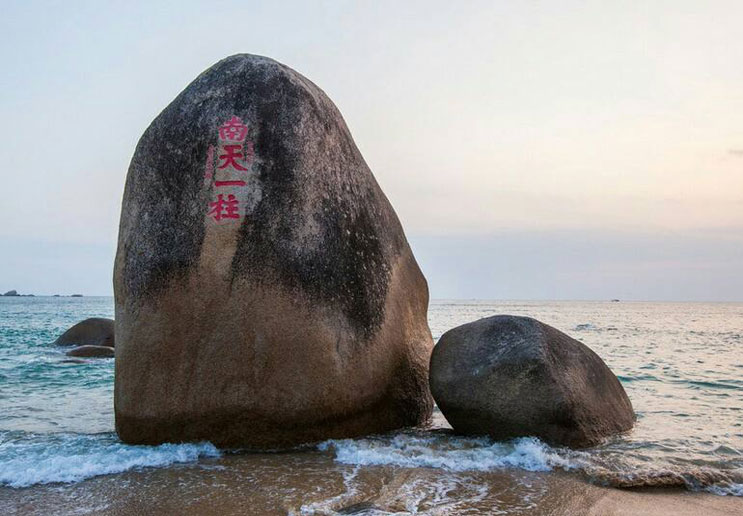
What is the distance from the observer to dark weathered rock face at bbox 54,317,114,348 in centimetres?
1791

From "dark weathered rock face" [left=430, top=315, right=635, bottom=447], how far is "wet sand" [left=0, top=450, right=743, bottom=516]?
2.93 feet

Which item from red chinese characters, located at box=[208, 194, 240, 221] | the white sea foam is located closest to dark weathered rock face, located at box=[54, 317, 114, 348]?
red chinese characters, located at box=[208, 194, 240, 221]

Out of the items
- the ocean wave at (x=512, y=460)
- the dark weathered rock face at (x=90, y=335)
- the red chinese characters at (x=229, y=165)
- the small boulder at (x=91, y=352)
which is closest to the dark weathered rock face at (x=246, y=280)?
the red chinese characters at (x=229, y=165)

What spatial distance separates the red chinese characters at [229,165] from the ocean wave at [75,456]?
2203mm

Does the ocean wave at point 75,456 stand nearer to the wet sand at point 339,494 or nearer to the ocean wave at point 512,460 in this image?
the wet sand at point 339,494

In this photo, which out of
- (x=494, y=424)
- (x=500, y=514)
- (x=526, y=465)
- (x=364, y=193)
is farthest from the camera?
(x=364, y=193)

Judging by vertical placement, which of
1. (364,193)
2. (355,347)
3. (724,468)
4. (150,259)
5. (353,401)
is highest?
(364,193)

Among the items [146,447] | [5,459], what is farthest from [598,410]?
[5,459]

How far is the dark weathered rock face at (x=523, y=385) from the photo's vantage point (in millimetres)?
6172

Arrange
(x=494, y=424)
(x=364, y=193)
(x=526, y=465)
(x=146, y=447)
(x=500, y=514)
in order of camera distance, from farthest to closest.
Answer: (x=364, y=193)
(x=494, y=424)
(x=146, y=447)
(x=526, y=465)
(x=500, y=514)

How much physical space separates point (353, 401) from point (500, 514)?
2.24 metres

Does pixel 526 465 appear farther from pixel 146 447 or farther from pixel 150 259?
pixel 150 259

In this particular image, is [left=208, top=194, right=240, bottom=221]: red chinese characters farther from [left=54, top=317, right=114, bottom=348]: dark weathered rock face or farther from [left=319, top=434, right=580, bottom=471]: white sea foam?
[left=54, top=317, right=114, bottom=348]: dark weathered rock face

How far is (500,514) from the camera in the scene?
4.32m
